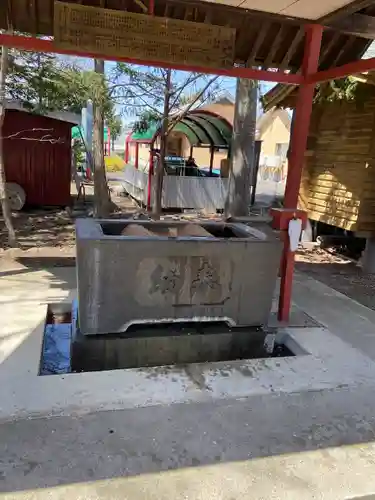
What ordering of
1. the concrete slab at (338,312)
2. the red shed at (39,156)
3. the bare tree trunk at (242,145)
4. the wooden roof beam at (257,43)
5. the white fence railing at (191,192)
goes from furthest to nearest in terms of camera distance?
the white fence railing at (191,192) < the red shed at (39,156) < the bare tree trunk at (242,145) < the wooden roof beam at (257,43) < the concrete slab at (338,312)

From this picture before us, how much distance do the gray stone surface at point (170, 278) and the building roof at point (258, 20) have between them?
2177mm

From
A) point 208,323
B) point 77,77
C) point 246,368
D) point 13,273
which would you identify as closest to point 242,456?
point 246,368

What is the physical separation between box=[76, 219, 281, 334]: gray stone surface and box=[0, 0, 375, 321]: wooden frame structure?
59cm

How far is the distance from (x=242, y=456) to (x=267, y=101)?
759cm

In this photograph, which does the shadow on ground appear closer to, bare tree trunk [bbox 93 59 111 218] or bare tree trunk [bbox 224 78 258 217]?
bare tree trunk [bbox 224 78 258 217]

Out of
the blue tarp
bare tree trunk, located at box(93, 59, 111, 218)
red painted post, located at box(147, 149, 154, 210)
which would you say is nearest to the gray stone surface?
the blue tarp

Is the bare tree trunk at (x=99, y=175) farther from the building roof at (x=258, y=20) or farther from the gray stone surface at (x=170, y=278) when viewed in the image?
the gray stone surface at (x=170, y=278)

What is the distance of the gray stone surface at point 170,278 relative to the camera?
351 centimetres

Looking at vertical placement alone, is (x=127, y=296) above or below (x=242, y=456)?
above

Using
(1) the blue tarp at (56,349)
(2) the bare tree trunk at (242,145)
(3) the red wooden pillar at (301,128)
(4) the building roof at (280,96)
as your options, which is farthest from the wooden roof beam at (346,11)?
(2) the bare tree trunk at (242,145)

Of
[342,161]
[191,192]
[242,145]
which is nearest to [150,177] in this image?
[191,192]

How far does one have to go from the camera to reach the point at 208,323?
4.04 m

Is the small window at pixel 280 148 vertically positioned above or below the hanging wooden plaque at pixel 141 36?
above

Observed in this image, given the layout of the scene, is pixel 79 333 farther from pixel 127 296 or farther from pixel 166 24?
pixel 166 24
